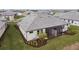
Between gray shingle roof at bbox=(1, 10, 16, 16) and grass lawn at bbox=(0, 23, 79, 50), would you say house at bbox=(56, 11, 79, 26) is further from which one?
gray shingle roof at bbox=(1, 10, 16, 16)

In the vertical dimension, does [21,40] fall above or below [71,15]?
below

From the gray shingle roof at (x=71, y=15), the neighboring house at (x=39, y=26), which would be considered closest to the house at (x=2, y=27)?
the neighboring house at (x=39, y=26)

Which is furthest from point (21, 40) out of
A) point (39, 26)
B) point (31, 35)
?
point (39, 26)

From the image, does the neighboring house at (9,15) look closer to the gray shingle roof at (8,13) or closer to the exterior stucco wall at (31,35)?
the gray shingle roof at (8,13)

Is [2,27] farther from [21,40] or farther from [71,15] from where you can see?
[71,15]

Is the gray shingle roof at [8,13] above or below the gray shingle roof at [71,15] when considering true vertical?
above

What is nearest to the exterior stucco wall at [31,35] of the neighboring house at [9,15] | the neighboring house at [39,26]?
the neighboring house at [39,26]

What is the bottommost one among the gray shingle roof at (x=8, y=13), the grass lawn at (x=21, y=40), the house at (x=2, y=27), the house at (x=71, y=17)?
the grass lawn at (x=21, y=40)
